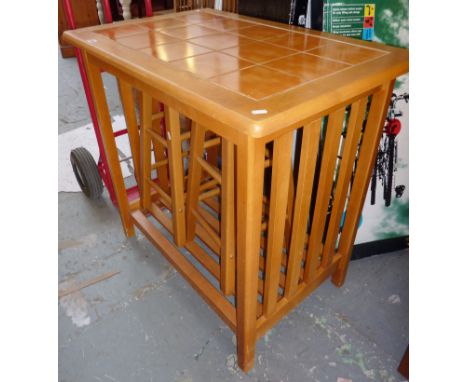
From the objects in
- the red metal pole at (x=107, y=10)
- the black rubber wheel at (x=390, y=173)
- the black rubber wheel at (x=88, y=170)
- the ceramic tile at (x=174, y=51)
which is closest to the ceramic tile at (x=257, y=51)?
the ceramic tile at (x=174, y=51)

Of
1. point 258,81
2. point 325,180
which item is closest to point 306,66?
point 258,81

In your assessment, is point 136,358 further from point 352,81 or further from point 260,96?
point 352,81

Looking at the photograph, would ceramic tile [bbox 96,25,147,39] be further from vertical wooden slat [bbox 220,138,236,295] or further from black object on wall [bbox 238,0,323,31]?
vertical wooden slat [bbox 220,138,236,295]

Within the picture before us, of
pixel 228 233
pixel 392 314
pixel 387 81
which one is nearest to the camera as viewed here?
pixel 387 81

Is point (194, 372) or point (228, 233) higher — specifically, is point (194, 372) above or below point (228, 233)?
below

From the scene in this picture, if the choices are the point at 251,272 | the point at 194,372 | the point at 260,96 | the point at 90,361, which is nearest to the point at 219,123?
the point at 260,96

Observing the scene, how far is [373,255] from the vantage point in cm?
207

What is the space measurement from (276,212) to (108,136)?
1.06 metres

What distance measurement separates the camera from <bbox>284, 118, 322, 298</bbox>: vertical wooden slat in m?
1.13

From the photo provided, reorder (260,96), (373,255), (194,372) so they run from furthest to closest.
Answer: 1. (373,255)
2. (194,372)
3. (260,96)

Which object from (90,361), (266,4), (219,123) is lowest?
(90,361)

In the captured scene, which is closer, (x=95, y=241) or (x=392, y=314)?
(x=392, y=314)

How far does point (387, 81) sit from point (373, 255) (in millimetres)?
1166

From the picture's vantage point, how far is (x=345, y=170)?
1407 mm
